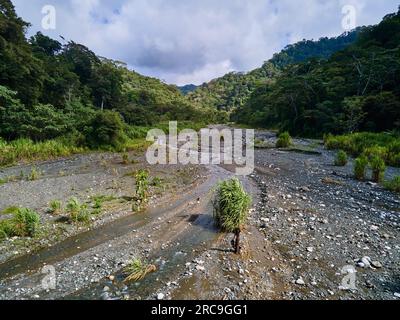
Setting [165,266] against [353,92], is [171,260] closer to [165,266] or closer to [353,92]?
[165,266]

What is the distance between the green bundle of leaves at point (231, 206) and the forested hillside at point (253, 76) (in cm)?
12792

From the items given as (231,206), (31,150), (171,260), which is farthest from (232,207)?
(31,150)

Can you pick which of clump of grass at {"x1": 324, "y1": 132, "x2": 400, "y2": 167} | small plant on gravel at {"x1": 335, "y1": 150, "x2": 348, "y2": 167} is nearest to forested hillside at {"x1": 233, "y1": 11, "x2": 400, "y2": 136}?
clump of grass at {"x1": 324, "y1": 132, "x2": 400, "y2": 167}

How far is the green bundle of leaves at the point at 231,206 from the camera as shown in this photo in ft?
30.0

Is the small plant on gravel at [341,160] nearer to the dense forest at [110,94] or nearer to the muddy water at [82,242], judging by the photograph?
the muddy water at [82,242]

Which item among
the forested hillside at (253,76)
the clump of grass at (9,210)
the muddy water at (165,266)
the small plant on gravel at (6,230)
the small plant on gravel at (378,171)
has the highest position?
the forested hillside at (253,76)

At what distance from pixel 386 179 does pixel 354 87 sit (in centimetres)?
3103

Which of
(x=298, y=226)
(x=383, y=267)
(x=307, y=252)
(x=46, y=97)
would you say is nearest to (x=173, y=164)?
(x=298, y=226)

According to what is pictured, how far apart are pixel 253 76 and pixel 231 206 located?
155599mm

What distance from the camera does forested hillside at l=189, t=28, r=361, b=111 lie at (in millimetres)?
141000

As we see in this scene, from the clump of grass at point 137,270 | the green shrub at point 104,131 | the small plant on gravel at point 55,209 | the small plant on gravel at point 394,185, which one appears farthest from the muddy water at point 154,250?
the green shrub at point 104,131

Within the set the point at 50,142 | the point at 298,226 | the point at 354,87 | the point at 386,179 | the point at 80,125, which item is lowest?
the point at 298,226

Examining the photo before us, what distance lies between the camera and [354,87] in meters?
40.4
